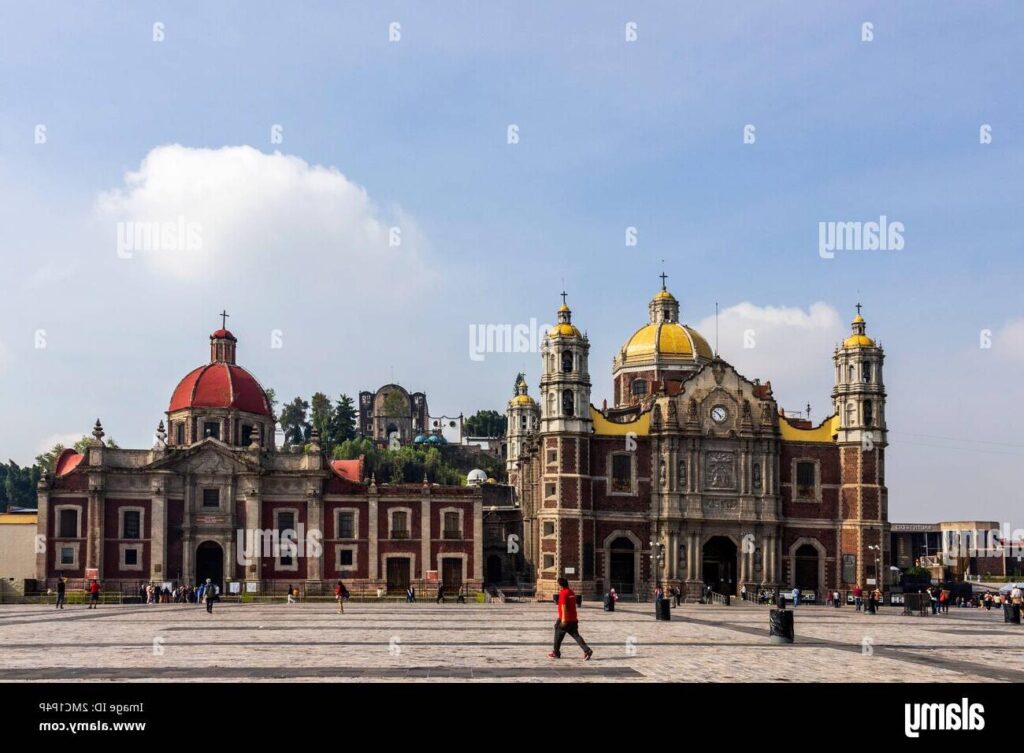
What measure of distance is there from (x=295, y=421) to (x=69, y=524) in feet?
348

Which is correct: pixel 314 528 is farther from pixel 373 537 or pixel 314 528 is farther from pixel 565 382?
pixel 565 382

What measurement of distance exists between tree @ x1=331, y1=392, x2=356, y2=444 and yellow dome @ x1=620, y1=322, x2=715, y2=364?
65.4m

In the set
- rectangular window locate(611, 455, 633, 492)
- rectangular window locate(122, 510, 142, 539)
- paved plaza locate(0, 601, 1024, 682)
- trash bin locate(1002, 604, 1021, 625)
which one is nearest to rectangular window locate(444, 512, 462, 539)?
rectangular window locate(611, 455, 633, 492)

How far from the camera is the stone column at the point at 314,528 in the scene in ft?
221

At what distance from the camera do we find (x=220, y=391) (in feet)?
240

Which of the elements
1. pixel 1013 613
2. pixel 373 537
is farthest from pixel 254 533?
pixel 1013 613

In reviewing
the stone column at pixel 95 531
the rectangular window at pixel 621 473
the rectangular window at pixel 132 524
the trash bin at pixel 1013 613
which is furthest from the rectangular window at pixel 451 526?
the trash bin at pixel 1013 613

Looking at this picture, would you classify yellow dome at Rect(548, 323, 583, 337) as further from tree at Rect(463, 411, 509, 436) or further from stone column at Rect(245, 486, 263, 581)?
tree at Rect(463, 411, 509, 436)

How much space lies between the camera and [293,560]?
67.8 metres

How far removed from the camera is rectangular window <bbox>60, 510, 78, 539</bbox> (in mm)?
66500

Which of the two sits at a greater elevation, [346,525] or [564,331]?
[564,331]

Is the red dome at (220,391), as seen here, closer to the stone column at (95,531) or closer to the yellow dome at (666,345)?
the stone column at (95,531)

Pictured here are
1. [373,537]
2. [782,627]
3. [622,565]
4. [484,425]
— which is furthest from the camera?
[484,425]

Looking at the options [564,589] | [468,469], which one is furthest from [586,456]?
[468,469]
